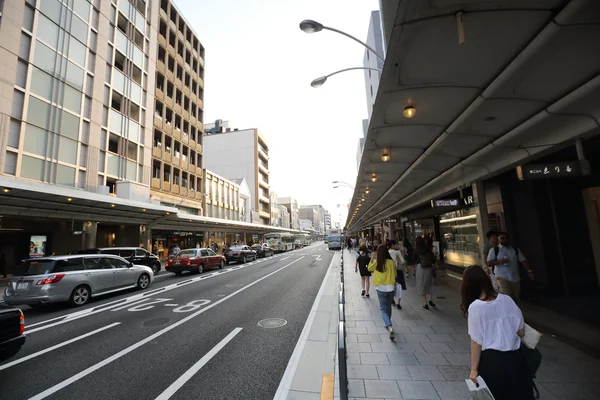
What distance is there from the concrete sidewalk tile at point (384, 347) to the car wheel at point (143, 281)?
10.8 meters

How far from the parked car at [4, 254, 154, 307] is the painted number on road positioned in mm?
3630

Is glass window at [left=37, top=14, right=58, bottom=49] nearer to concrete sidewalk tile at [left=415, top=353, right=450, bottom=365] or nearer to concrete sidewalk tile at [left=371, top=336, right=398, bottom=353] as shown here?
concrete sidewalk tile at [left=371, top=336, right=398, bottom=353]

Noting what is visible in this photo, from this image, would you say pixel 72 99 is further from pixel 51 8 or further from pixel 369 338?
pixel 369 338

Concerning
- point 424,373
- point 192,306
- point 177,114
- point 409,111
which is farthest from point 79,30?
point 424,373

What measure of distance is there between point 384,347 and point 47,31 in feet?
94.4

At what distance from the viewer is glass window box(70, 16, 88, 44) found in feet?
72.9

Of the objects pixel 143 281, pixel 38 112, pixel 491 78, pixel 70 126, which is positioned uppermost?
pixel 38 112

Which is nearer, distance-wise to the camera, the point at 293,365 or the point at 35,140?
the point at 293,365

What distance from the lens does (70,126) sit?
2119cm

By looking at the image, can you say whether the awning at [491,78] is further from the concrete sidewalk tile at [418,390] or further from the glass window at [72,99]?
the glass window at [72,99]

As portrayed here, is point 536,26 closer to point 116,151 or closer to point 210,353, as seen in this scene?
Result: point 210,353

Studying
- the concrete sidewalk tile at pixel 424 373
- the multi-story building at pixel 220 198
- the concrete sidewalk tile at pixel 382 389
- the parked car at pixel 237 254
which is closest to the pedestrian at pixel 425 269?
the concrete sidewalk tile at pixel 424 373

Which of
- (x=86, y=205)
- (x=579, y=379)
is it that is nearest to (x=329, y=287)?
(x=579, y=379)

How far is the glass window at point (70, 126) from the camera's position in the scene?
2077cm
